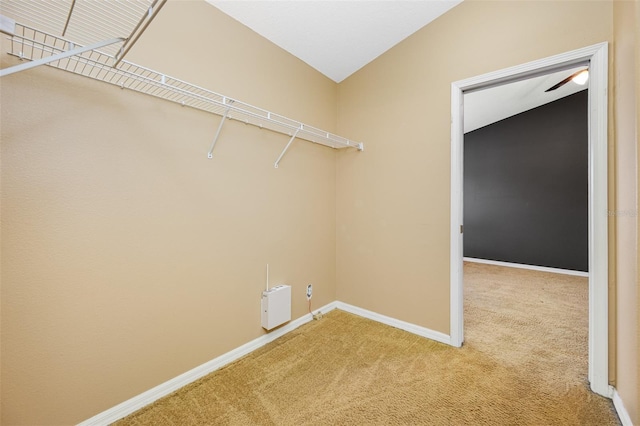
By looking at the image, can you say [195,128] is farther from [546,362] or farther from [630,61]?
[546,362]

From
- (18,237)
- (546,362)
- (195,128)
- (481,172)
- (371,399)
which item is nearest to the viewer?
(18,237)

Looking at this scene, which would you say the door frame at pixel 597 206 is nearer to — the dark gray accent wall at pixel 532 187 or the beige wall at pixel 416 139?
the beige wall at pixel 416 139

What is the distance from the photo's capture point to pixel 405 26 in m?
2.19

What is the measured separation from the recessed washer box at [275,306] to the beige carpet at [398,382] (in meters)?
0.19

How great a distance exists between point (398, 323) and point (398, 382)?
77 cm

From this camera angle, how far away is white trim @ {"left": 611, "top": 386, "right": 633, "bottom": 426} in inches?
50.7

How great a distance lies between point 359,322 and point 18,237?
2.37 m

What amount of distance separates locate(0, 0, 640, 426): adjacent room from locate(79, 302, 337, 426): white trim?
0.01m

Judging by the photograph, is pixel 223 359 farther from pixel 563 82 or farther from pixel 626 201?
pixel 563 82

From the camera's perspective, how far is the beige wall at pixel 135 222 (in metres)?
1.14

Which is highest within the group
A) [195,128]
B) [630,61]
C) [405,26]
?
[405,26]

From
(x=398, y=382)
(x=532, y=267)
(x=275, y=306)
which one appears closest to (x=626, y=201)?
(x=398, y=382)

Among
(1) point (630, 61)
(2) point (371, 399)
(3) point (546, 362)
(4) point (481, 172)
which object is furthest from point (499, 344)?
(4) point (481, 172)

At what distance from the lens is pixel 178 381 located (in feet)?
5.27
